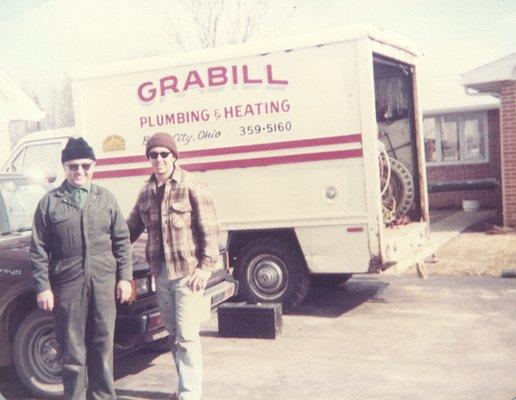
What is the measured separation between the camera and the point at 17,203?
6445mm

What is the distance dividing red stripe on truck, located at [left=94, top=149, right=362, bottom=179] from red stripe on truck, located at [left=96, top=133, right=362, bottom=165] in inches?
4.1

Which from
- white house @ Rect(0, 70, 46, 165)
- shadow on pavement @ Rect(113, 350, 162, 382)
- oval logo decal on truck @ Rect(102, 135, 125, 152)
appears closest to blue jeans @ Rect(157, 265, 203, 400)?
shadow on pavement @ Rect(113, 350, 162, 382)

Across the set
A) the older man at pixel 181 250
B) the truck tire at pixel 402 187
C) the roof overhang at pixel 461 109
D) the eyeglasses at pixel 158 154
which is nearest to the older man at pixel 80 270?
the older man at pixel 181 250

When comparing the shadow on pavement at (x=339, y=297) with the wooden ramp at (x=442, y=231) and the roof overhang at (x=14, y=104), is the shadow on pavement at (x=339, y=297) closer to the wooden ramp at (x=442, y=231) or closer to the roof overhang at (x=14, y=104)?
the wooden ramp at (x=442, y=231)

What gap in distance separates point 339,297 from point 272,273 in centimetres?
133

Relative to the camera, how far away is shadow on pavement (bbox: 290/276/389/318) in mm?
8180

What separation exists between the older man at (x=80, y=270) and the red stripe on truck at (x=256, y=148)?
319 cm

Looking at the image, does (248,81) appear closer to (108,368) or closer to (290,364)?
(290,364)

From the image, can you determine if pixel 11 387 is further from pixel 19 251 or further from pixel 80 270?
pixel 80 270

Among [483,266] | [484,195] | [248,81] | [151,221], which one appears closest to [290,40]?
[248,81]

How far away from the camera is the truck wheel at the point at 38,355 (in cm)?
535

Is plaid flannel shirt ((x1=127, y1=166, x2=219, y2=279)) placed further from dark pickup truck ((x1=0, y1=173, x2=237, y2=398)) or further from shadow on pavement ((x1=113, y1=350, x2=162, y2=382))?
shadow on pavement ((x1=113, y1=350, x2=162, y2=382))

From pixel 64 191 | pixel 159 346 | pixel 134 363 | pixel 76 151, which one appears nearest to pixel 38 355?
pixel 134 363

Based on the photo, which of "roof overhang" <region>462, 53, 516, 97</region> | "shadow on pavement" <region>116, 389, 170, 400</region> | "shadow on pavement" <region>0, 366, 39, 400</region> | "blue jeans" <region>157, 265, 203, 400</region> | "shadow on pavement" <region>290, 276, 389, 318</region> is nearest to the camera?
"blue jeans" <region>157, 265, 203, 400</region>
